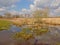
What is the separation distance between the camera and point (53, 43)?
1954 millimetres

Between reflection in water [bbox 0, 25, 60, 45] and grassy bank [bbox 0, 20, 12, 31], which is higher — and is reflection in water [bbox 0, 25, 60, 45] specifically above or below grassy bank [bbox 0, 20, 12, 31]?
below

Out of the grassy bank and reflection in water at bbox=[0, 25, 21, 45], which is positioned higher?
the grassy bank

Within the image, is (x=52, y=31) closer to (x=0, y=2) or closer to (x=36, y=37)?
(x=36, y=37)

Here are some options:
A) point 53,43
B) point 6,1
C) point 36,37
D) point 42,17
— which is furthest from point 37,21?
point 6,1

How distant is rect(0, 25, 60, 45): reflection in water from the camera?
1960 millimetres

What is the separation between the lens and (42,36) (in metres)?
1.97

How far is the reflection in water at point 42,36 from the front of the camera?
1.96 m

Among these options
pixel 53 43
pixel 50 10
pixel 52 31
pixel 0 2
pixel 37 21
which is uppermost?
pixel 0 2

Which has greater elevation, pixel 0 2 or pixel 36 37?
pixel 0 2

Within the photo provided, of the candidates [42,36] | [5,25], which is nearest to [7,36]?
[5,25]

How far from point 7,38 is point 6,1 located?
1.66 ft

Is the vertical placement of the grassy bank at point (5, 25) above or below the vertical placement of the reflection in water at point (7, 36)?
above

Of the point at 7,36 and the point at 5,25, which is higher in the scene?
the point at 5,25

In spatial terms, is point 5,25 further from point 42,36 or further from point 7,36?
point 42,36
